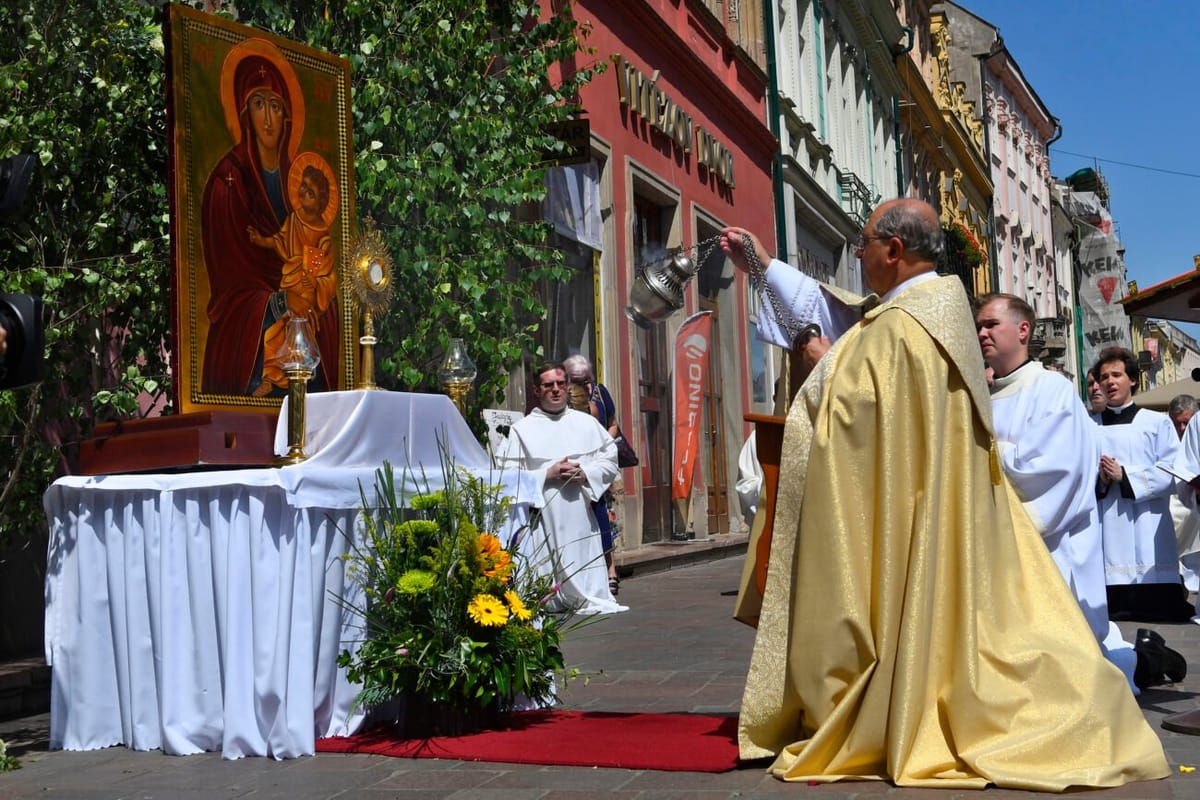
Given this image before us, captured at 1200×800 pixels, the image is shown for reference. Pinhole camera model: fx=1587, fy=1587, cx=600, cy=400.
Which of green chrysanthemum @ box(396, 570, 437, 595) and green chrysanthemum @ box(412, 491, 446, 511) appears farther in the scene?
green chrysanthemum @ box(412, 491, 446, 511)

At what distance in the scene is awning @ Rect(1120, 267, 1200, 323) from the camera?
7.07 meters

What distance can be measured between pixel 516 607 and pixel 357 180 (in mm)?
4314

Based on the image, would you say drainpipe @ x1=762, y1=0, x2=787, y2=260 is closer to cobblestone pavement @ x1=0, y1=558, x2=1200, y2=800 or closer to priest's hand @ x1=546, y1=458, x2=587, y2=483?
priest's hand @ x1=546, y1=458, x2=587, y2=483

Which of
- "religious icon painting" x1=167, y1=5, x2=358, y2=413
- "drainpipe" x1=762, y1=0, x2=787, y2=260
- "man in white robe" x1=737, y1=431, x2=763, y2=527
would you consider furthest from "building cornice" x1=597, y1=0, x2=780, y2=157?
"religious icon painting" x1=167, y1=5, x2=358, y2=413

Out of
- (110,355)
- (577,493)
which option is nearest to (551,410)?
(577,493)

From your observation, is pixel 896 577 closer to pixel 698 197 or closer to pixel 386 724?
pixel 386 724

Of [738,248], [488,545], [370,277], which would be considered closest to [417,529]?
[488,545]

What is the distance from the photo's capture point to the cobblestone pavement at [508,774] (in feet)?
16.0

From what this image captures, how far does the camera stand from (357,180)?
31.8 ft

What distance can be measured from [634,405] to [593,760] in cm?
1249

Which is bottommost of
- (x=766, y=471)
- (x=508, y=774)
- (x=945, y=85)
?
(x=508, y=774)

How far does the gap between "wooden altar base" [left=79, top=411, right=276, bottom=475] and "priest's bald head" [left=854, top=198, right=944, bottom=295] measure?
2794 millimetres

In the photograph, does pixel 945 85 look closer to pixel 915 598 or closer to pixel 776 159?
pixel 776 159

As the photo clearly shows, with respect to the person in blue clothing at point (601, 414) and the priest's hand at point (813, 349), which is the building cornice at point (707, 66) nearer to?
the person in blue clothing at point (601, 414)
